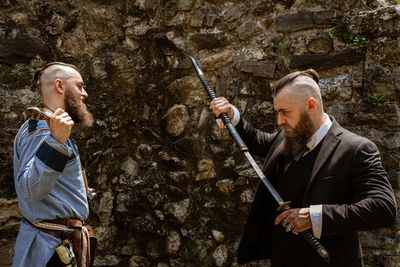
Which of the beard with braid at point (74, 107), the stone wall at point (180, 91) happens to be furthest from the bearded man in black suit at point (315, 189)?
the beard with braid at point (74, 107)

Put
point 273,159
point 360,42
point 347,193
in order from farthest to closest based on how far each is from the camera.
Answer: point 360,42
point 273,159
point 347,193

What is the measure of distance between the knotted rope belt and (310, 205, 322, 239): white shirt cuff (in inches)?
48.7

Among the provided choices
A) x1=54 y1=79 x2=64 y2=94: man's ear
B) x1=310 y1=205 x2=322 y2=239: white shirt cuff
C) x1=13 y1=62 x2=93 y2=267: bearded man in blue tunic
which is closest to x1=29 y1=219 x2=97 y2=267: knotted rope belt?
x1=13 y1=62 x2=93 y2=267: bearded man in blue tunic

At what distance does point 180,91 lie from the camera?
2.99 meters

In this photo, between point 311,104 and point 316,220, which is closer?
point 316,220

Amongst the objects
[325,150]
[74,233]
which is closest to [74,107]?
[74,233]

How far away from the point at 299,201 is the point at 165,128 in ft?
4.77

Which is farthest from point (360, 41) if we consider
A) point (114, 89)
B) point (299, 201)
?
point (114, 89)

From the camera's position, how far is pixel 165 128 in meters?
3.01

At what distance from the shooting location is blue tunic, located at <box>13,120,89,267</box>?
162 centimetres

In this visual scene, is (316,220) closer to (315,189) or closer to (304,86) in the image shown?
(315,189)

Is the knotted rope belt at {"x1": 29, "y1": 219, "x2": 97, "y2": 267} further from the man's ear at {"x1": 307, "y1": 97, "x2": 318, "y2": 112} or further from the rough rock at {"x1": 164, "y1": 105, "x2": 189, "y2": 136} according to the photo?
the man's ear at {"x1": 307, "y1": 97, "x2": 318, "y2": 112}

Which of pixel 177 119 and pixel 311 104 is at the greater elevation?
pixel 311 104

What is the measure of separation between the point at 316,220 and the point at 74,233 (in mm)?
1293
